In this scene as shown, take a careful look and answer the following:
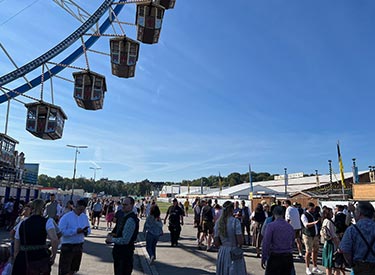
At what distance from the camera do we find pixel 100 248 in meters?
12.4

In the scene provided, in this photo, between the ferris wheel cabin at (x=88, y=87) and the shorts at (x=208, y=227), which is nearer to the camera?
the shorts at (x=208, y=227)

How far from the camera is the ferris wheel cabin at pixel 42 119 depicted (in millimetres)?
16609

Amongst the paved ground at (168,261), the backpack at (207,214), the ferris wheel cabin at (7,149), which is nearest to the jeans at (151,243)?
the paved ground at (168,261)

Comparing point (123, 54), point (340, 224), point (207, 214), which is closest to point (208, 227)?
point (207, 214)

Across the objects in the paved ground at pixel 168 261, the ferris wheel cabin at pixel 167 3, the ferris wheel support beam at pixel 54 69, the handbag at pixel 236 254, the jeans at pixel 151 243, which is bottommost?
the paved ground at pixel 168 261

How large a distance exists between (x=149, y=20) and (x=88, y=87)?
16.2 feet

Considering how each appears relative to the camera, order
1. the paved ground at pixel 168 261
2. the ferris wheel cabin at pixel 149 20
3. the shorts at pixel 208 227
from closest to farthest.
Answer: the paved ground at pixel 168 261 < the shorts at pixel 208 227 < the ferris wheel cabin at pixel 149 20

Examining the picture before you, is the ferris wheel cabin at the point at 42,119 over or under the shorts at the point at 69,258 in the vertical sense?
over

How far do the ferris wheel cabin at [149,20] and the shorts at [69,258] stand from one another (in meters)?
13.7

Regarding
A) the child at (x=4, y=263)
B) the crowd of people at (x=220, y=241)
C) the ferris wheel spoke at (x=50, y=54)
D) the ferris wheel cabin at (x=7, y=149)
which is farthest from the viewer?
the ferris wheel cabin at (x=7, y=149)

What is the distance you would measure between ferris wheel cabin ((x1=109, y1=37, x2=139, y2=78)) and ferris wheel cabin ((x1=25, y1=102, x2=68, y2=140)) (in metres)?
4.00

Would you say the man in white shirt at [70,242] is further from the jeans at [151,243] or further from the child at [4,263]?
the jeans at [151,243]

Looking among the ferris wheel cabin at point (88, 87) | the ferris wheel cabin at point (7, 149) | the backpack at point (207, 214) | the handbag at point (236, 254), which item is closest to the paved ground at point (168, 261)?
the backpack at point (207, 214)

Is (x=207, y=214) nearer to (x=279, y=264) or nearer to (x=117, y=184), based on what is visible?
(x=279, y=264)
